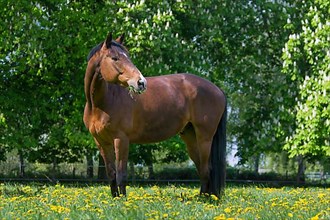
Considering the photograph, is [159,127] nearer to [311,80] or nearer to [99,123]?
[99,123]

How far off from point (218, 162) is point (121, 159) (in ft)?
6.97

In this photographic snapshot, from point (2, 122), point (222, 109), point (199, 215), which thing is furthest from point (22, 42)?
point (199, 215)

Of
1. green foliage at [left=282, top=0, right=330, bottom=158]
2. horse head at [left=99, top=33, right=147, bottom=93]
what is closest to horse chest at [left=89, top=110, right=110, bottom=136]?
horse head at [left=99, top=33, right=147, bottom=93]

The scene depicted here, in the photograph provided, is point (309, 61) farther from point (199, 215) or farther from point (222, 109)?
point (199, 215)

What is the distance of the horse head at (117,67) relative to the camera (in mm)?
9648

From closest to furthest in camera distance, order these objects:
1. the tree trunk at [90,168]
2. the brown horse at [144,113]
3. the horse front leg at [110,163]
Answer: the brown horse at [144,113] → the horse front leg at [110,163] → the tree trunk at [90,168]

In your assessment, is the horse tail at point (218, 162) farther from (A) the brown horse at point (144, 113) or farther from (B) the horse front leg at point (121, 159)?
(B) the horse front leg at point (121, 159)

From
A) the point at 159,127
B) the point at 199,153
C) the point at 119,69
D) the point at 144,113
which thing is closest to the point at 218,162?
the point at 199,153

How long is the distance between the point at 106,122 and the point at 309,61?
16.7m

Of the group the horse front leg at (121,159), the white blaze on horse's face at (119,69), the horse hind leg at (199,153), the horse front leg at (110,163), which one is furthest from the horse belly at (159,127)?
the white blaze on horse's face at (119,69)

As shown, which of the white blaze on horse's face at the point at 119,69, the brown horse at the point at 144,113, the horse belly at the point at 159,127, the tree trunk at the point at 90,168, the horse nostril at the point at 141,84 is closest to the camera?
the horse nostril at the point at 141,84

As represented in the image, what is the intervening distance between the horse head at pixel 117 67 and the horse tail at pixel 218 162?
2.51 meters

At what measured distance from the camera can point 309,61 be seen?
25.1 meters

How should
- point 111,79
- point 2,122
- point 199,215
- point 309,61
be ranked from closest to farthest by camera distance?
point 199,215 < point 111,79 < point 2,122 < point 309,61
